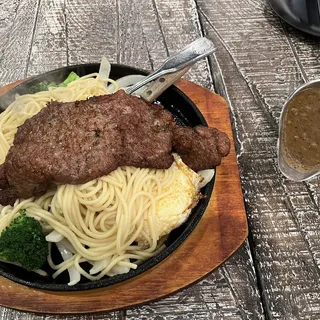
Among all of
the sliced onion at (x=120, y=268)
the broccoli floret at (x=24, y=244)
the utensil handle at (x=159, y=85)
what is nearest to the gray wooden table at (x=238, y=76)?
the sliced onion at (x=120, y=268)

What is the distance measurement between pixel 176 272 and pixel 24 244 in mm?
823

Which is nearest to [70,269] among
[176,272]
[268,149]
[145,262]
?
[145,262]

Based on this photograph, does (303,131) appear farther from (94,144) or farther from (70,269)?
(70,269)

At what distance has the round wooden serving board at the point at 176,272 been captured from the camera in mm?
2178

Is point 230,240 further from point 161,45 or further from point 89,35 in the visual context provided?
point 89,35

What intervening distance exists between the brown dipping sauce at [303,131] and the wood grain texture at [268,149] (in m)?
0.16

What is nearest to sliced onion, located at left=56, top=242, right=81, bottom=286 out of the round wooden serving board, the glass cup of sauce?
the round wooden serving board

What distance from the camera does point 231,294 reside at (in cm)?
239

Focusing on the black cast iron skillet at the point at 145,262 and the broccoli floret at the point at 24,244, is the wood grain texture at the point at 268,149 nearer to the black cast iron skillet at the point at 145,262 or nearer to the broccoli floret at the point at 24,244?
the black cast iron skillet at the point at 145,262

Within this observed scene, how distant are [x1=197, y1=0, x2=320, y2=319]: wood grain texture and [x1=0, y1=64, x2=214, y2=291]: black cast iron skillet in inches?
22.5

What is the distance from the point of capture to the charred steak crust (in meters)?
2.05

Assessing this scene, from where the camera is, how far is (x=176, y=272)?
2.28 metres

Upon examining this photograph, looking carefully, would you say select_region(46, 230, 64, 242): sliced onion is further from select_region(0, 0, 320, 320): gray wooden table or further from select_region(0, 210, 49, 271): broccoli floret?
select_region(0, 0, 320, 320): gray wooden table

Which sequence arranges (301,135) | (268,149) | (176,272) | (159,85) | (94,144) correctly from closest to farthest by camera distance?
(94,144), (176,272), (159,85), (301,135), (268,149)
